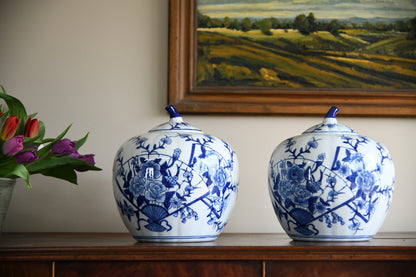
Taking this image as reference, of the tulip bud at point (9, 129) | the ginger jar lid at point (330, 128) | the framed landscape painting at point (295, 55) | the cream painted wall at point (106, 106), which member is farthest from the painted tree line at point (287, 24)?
the tulip bud at point (9, 129)

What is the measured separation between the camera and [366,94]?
1109mm

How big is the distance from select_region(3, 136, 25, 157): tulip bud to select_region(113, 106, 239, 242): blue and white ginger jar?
0.15 metres

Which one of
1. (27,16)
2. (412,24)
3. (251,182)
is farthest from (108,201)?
(412,24)

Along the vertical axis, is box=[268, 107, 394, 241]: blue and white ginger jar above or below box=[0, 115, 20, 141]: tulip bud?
below

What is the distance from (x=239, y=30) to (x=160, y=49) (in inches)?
6.7

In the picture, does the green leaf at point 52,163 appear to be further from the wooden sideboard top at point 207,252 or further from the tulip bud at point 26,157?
the wooden sideboard top at point 207,252

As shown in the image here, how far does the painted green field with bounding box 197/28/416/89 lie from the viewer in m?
1.12

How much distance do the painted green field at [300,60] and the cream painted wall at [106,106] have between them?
78 mm

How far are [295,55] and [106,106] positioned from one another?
1.34ft

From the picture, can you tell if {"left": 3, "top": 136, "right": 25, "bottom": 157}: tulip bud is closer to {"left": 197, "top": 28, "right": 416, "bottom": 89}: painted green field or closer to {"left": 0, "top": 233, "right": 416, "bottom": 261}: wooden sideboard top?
{"left": 0, "top": 233, "right": 416, "bottom": 261}: wooden sideboard top

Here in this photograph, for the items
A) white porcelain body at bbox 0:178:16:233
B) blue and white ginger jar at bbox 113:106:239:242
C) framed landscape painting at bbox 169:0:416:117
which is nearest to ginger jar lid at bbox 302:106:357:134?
blue and white ginger jar at bbox 113:106:239:242

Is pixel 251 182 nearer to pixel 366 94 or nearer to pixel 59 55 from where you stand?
pixel 366 94

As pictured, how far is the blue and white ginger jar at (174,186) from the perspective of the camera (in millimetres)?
768

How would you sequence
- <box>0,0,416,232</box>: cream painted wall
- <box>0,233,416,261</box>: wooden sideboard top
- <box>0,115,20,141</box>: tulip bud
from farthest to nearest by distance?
<box>0,0,416,232</box>: cream painted wall
<box>0,115,20,141</box>: tulip bud
<box>0,233,416,261</box>: wooden sideboard top
